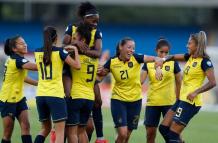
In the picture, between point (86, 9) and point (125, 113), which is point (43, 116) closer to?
point (125, 113)

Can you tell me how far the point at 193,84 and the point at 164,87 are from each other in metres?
1.45

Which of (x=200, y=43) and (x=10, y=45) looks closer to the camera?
(x=200, y=43)

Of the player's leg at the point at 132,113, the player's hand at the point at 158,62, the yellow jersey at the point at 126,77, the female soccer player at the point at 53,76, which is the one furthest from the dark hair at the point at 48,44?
the player's leg at the point at 132,113

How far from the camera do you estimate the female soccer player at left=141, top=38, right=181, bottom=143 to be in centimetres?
1536

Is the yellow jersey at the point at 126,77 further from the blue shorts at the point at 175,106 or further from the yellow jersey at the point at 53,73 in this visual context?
the yellow jersey at the point at 53,73

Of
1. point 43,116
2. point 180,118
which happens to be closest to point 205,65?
point 180,118

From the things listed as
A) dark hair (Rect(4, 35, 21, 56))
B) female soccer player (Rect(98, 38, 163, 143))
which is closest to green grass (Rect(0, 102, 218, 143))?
female soccer player (Rect(98, 38, 163, 143))

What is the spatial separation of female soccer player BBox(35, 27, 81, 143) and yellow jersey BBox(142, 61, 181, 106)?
104 inches

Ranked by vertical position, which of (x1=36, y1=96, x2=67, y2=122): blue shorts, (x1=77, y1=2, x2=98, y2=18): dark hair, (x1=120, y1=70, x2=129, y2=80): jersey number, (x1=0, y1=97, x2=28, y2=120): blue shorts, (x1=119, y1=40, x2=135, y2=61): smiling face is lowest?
(x1=0, y1=97, x2=28, y2=120): blue shorts

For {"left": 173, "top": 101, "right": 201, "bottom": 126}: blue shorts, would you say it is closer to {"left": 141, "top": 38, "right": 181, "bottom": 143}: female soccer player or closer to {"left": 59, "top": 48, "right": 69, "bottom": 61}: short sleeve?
Result: {"left": 141, "top": 38, "right": 181, "bottom": 143}: female soccer player

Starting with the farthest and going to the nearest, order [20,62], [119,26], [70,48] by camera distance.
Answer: [119,26] → [20,62] → [70,48]

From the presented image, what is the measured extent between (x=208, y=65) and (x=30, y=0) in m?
33.2

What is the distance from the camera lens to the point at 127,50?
14539 mm

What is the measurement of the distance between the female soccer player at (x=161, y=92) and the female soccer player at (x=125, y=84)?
2.00 ft
